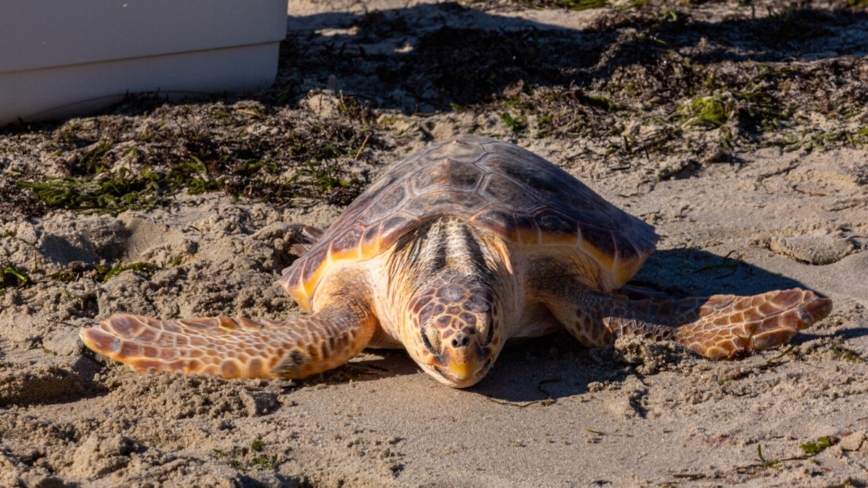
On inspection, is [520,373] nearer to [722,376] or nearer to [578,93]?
[722,376]

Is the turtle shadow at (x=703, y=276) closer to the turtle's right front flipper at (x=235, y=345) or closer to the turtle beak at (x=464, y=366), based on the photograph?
the turtle beak at (x=464, y=366)

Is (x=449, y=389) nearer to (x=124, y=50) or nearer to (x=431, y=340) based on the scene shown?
(x=431, y=340)

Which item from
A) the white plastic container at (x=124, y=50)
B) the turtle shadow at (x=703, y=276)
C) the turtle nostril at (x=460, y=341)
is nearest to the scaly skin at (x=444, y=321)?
the turtle nostril at (x=460, y=341)

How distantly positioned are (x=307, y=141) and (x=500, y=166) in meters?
2.08

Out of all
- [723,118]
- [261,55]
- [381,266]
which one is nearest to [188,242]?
[381,266]

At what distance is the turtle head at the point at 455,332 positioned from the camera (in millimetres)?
2578

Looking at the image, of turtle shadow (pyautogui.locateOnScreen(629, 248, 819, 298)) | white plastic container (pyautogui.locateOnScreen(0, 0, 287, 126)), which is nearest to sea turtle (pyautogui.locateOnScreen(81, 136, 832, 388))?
turtle shadow (pyautogui.locateOnScreen(629, 248, 819, 298))

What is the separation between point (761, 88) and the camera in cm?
554

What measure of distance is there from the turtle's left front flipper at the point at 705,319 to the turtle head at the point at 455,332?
0.37m

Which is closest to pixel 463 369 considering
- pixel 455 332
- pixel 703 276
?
pixel 455 332

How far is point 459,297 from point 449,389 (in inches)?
12.0

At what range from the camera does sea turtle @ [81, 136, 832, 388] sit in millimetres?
2750

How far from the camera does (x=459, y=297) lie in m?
2.72

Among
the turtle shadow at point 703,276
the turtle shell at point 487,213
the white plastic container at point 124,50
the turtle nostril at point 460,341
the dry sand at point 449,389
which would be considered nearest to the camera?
the dry sand at point 449,389
